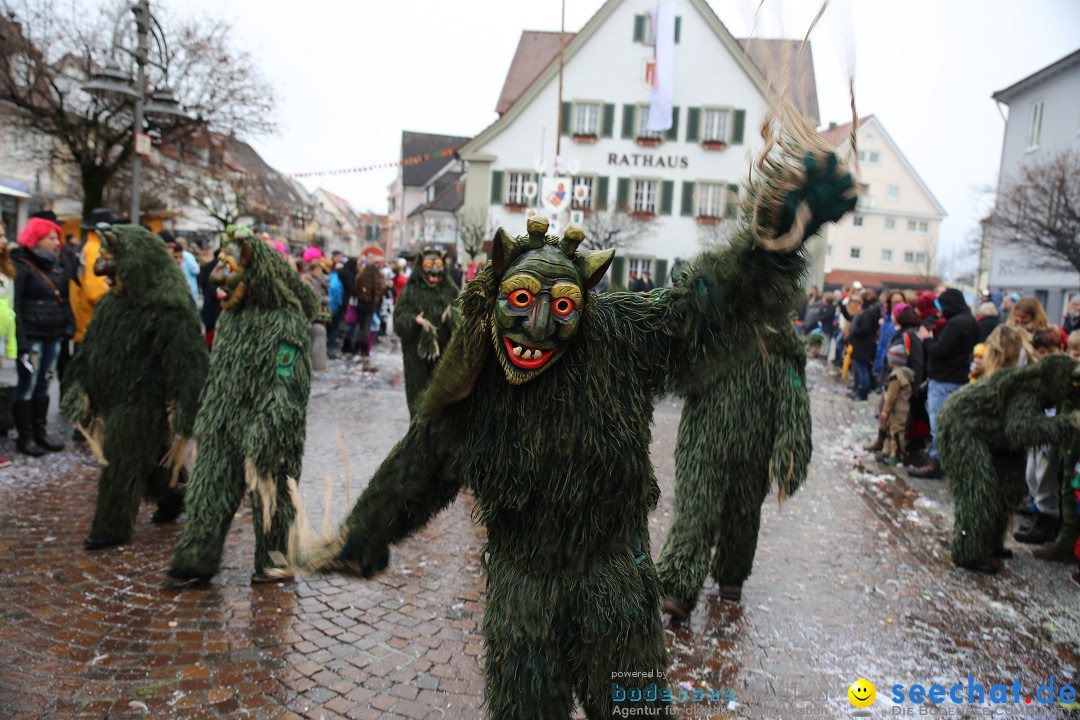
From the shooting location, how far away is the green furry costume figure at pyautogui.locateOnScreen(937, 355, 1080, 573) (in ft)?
15.8

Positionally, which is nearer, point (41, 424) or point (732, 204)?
point (732, 204)

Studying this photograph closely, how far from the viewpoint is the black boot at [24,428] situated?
660 centimetres

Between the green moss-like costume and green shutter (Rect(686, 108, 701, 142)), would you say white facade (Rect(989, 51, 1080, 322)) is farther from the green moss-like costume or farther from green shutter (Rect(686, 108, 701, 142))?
the green moss-like costume

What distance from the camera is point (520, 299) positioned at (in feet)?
6.64

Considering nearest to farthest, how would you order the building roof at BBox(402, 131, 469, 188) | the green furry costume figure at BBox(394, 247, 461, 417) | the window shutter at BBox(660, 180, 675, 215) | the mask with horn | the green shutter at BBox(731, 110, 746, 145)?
the mask with horn, the green furry costume figure at BBox(394, 247, 461, 417), the green shutter at BBox(731, 110, 746, 145), the window shutter at BBox(660, 180, 675, 215), the building roof at BBox(402, 131, 469, 188)

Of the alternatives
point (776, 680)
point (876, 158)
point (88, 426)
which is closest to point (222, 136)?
point (88, 426)

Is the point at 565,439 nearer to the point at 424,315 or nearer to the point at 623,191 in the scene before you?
the point at 424,315

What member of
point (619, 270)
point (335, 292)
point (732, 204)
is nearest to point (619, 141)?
point (619, 270)

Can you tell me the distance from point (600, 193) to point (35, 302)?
23.3 m

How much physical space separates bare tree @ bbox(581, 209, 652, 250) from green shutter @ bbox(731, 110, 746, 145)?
4387 mm

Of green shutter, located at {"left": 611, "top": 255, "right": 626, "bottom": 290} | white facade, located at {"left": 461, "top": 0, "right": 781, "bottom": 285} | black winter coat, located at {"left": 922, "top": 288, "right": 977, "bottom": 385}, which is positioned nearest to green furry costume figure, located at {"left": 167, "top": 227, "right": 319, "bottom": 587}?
black winter coat, located at {"left": 922, "top": 288, "right": 977, "bottom": 385}

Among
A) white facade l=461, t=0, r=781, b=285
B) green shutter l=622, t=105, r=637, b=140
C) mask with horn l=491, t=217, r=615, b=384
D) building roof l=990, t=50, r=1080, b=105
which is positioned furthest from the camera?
green shutter l=622, t=105, r=637, b=140

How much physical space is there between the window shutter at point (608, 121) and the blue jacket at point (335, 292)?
16.9 metres

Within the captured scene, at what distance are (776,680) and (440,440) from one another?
2327mm
